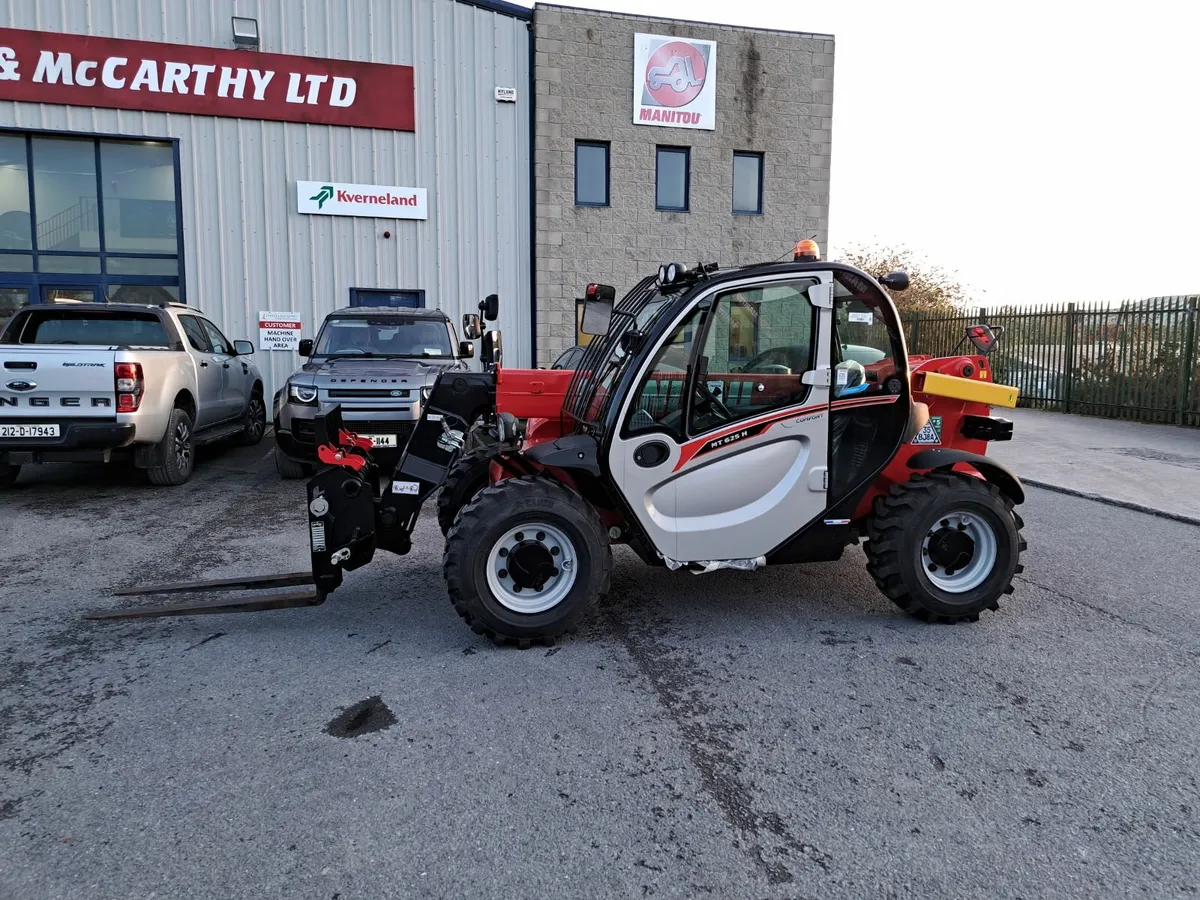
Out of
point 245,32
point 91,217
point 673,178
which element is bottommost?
point 91,217

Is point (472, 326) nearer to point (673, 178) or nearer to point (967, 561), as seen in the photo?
point (967, 561)

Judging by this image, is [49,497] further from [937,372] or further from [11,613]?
[937,372]

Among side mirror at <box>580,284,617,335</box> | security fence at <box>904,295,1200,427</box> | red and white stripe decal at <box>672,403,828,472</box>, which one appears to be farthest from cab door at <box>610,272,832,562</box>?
security fence at <box>904,295,1200,427</box>

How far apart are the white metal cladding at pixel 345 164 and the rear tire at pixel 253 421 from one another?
254cm

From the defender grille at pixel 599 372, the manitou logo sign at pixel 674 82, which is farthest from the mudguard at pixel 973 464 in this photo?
the manitou logo sign at pixel 674 82

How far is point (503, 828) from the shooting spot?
8.89ft

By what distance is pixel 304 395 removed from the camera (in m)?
8.46

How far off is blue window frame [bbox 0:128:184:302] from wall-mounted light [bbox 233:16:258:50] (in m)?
2.04

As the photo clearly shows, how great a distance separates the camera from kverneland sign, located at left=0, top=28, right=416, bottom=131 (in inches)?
534

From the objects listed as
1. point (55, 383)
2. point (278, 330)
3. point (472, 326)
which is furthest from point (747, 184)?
point (55, 383)

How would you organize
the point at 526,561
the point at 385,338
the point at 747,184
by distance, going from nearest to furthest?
the point at 526,561 < the point at 385,338 < the point at 747,184

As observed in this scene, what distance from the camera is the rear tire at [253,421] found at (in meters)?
11.9

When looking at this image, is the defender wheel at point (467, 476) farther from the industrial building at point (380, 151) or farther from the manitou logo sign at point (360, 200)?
the manitou logo sign at point (360, 200)

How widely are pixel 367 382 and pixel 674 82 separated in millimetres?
10430
